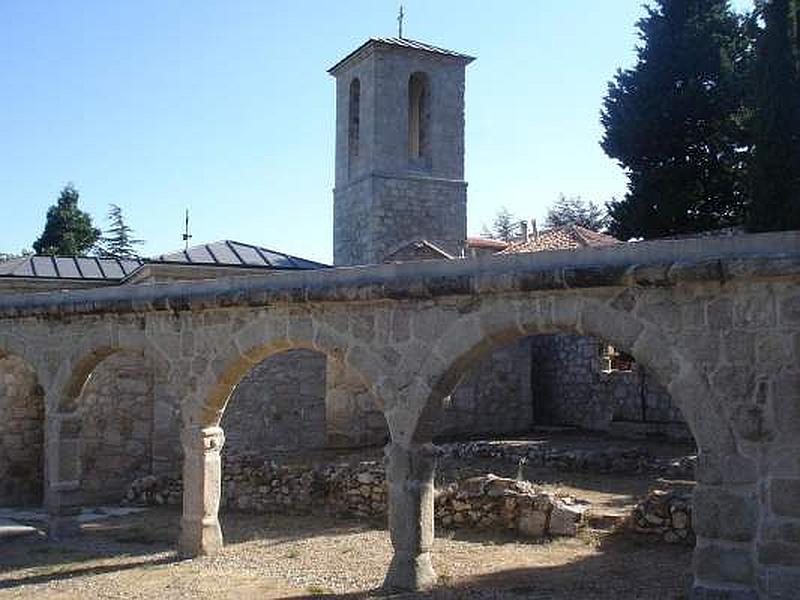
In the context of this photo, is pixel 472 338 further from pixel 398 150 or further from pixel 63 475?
pixel 398 150

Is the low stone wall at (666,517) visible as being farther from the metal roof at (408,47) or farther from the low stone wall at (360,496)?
the metal roof at (408,47)

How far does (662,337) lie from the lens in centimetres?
622

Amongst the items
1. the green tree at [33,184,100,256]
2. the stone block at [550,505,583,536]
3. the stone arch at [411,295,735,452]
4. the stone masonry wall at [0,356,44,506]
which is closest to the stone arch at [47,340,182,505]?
the stone masonry wall at [0,356,44,506]

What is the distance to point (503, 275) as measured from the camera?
22.7ft

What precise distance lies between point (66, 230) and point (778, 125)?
25.7 m

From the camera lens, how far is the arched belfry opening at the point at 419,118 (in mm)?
20766

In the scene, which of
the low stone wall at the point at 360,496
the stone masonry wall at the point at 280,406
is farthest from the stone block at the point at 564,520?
the stone masonry wall at the point at 280,406

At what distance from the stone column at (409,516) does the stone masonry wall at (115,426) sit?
6895 mm

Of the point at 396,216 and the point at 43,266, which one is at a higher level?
the point at 396,216

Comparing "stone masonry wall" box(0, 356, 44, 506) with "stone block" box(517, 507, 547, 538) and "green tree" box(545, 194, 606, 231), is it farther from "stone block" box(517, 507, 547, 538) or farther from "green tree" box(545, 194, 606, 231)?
"green tree" box(545, 194, 606, 231)

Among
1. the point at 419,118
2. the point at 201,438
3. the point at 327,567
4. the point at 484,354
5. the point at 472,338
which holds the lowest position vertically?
the point at 327,567

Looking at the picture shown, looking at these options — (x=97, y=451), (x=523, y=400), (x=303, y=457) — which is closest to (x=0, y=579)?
(x=97, y=451)

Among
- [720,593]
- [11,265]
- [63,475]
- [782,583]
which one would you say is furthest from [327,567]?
[11,265]

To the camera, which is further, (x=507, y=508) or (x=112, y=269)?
(x=112, y=269)
